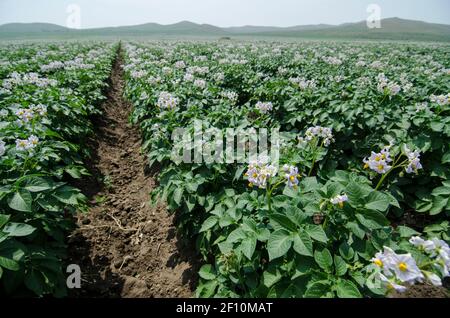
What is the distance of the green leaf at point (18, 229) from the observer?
173 cm

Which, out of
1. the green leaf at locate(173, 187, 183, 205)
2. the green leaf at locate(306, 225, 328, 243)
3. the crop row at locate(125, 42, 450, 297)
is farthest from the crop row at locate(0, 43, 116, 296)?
the green leaf at locate(306, 225, 328, 243)

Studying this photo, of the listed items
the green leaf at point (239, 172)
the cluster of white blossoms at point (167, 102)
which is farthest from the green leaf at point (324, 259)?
the cluster of white blossoms at point (167, 102)

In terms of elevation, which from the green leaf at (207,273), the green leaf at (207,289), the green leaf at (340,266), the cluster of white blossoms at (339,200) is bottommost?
the green leaf at (207,289)

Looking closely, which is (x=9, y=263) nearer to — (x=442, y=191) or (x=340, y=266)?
(x=340, y=266)

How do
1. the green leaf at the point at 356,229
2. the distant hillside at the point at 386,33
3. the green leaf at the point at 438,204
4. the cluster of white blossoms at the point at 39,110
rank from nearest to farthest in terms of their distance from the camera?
the green leaf at the point at 356,229 → the green leaf at the point at 438,204 → the cluster of white blossoms at the point at 39,110 → the distant hillside at the point at 386,33

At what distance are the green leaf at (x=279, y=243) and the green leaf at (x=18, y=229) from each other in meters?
1.54

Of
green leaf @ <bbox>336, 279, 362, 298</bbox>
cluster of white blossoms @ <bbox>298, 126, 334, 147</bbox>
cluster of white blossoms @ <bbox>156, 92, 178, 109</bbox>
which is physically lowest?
green leaf @ <bbox>336, 279, 362, 298</bbox>

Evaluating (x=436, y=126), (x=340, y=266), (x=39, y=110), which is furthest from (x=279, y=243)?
(x=39, y=110)

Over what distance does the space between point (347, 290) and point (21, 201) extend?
2244 millimetres

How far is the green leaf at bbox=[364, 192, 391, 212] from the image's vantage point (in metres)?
1.77

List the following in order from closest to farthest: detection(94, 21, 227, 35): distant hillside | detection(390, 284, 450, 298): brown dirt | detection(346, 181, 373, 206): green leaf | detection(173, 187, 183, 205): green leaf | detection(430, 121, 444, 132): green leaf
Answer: detection(346, 181, 373, 206): green leaf → detection(390, 284, 450, 298): brown dirt → detection(173, 187, 183, 205): green leaf → detection(430, 121, 444, 132): green leaf → detection(94, 21, 227, 35): distant hillside

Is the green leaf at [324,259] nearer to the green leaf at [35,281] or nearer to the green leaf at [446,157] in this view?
the green leaf at [35,281]

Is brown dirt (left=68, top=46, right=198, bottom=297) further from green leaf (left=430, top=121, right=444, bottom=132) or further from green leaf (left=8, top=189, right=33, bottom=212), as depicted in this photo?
green leaf (left=430, top=121, right=444, bottom=132)

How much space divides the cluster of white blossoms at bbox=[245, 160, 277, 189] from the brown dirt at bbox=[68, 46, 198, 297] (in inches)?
46.0
